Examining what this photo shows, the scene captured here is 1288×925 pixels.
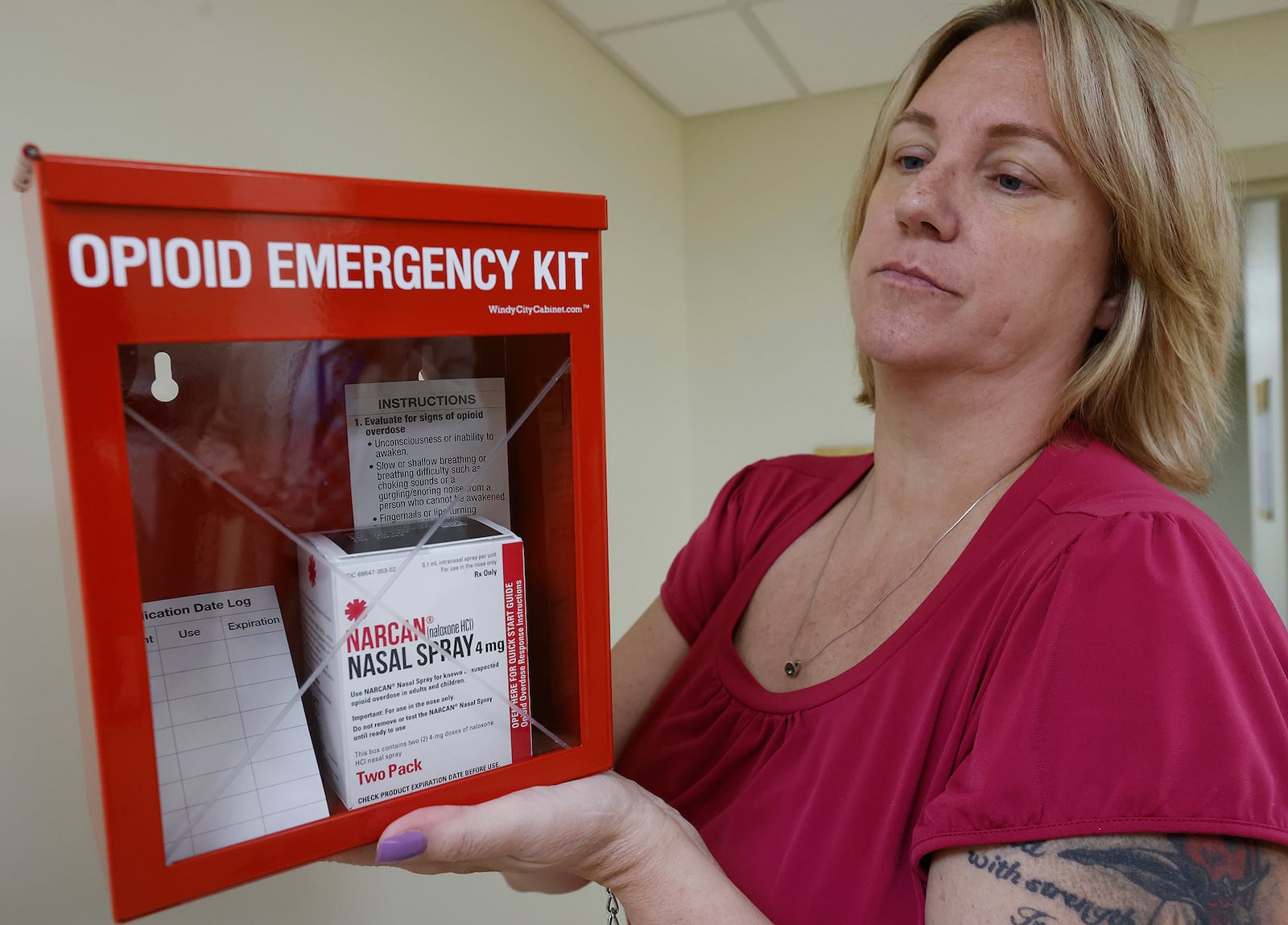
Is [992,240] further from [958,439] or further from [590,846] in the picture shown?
[590,846]

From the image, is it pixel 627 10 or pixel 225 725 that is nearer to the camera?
pixel 225 725

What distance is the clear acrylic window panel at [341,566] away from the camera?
60 cm

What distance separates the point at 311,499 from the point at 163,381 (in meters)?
0.13

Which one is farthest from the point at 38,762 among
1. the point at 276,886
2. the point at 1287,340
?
the point at 1287,340

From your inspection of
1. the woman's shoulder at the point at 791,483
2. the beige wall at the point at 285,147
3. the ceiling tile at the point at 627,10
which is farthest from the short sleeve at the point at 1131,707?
the ceiling tile at the point at 627,10

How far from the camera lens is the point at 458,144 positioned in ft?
5.70

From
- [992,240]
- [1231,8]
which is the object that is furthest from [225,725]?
[1231,8]

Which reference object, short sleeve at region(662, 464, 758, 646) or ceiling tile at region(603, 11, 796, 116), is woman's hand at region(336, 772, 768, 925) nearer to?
short sleeve at region(662, 464, 758, 646)

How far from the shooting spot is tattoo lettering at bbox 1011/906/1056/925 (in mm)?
606

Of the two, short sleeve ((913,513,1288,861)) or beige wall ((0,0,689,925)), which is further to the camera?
beige wall ((0,0,689,925))

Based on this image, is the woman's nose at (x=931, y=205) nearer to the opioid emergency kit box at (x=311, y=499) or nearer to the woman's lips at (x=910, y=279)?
the woman's lips at (x=910, y=279)

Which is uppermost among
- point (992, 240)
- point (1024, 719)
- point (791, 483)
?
point (992, 240)

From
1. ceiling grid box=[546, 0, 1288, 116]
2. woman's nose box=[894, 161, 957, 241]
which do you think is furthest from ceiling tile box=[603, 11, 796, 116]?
woman's nose box=[894, 161, 957, 241]

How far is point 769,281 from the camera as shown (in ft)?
9.34
